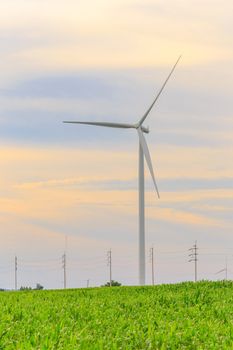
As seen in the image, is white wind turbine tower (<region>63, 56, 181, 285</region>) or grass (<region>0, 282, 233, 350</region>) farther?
white wind turbine tower (<region>63, 56, 181, 285</region>)

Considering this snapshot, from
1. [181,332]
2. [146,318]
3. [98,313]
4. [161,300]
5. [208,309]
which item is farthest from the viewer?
[161,300]

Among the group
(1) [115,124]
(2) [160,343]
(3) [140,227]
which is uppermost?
(1) [115,124]

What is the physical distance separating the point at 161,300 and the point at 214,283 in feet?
36.4

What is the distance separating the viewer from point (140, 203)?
51906mm

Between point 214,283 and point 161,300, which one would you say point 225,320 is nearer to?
point 161,300

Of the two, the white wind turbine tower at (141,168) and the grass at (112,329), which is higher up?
the white wind turbine tower at (141,168)

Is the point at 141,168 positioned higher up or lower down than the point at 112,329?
higher up

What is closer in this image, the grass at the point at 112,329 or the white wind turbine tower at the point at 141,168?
the grass at the point at 112,329

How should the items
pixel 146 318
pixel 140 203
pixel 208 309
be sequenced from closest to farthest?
pixel 146 318, pixel 208 309, pixel 140 203

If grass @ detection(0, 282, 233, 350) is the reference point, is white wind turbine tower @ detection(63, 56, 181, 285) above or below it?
above

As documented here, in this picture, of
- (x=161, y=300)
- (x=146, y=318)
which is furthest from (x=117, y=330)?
(x=161, y=300)

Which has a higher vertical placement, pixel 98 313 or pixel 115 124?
pixel 115 124

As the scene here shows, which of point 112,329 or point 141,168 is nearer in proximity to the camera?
point 112,329

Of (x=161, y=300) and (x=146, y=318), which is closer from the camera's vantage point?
(x=146, y=318)
